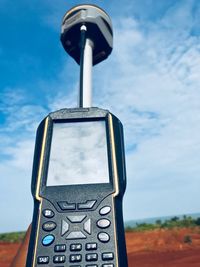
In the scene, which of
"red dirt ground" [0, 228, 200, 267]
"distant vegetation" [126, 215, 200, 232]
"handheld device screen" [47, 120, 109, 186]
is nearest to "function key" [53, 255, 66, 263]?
"handheld device screen" [47, 120, 109, 186]

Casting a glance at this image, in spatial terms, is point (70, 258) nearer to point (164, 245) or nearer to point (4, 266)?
point (4, 266)

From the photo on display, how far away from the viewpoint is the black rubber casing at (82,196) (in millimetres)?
802

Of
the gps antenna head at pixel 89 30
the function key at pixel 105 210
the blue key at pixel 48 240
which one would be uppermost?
the gps antenna head at pixel 89 30

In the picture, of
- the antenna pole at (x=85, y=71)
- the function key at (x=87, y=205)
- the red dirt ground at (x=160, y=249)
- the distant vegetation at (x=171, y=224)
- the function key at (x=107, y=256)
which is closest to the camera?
the function key at (x=107, y=256)

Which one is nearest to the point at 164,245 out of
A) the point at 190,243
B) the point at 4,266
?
the point at 190,243

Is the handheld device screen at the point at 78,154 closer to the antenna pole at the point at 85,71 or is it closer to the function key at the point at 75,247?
the antenna pole at the point at 85,71

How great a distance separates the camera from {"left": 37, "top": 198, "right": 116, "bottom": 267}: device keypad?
2.57 feet

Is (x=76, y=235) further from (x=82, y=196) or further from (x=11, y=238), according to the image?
(x=11, y=238)

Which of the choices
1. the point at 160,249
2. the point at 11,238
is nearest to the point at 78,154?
the point at 160,249

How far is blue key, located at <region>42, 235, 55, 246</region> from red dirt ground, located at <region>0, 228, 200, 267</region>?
4774 millimetres

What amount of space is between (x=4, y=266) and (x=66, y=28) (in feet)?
21.5

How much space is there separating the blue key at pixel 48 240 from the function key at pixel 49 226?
0.02m

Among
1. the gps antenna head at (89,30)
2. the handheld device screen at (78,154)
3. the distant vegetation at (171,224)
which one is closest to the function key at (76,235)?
the handheld device screen at (78,154)

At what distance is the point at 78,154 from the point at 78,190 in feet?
0.46
